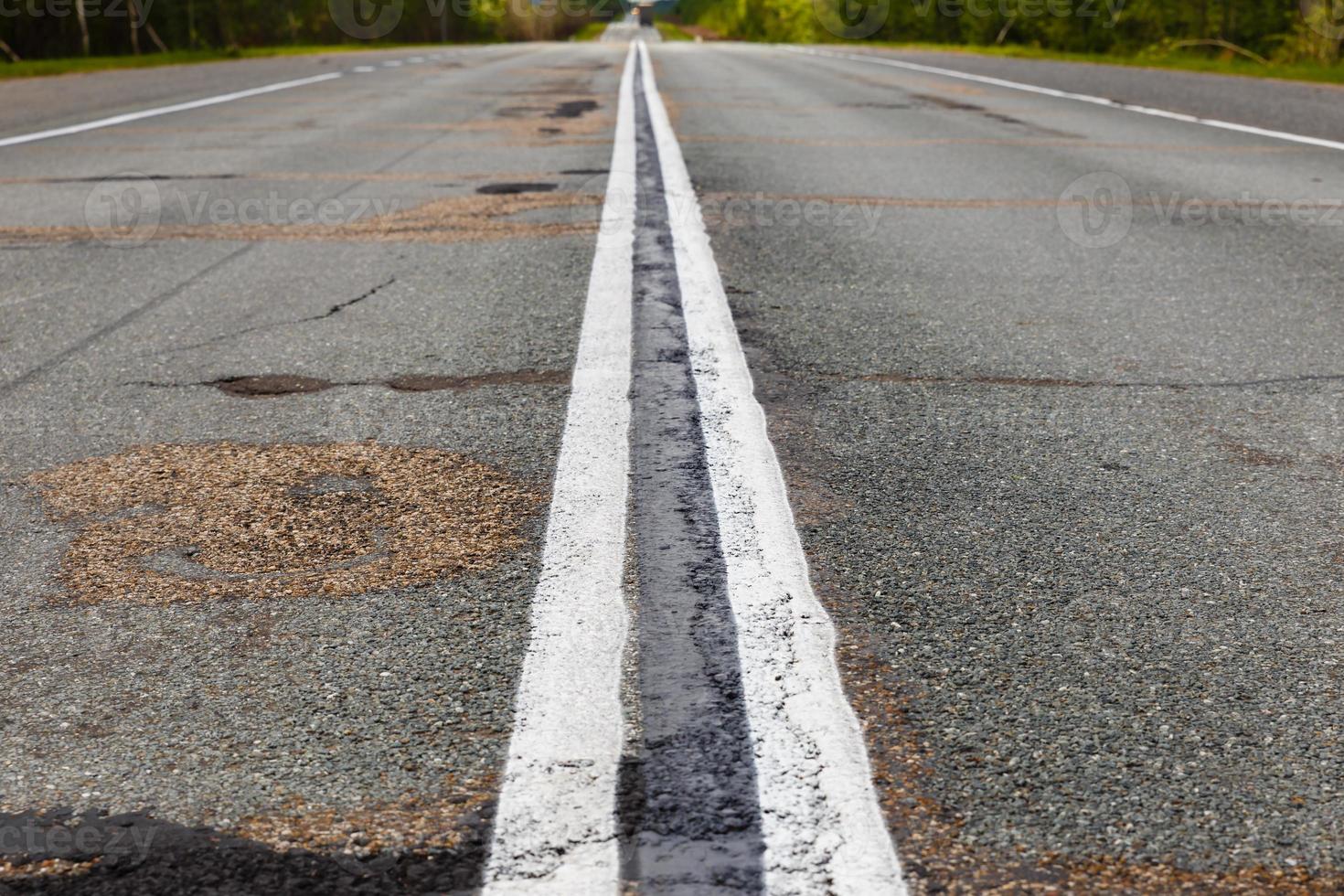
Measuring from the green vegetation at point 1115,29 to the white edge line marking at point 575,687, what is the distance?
1751 cm

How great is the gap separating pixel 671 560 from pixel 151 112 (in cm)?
1243

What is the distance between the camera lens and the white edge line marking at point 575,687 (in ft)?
5.40

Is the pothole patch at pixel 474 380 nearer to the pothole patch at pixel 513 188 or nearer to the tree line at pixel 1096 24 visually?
the pothole patch at pixel 513 188

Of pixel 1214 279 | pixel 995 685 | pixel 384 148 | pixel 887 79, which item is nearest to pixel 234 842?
pixel 995 685

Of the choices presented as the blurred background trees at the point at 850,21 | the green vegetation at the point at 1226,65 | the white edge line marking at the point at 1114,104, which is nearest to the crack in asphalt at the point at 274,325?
the white edge line marking at the point at 1114,104

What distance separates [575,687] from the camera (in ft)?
6.76

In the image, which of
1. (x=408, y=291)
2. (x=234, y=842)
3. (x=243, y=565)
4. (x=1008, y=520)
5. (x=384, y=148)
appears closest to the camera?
(x=234, y=842)

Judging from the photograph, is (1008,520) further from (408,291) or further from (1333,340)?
(408,291)

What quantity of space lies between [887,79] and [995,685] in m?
18.7

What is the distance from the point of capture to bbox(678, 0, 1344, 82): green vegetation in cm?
2189

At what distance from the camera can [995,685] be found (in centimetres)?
209

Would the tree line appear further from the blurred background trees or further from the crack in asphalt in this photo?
the crack in asphalt

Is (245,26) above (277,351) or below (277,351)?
above

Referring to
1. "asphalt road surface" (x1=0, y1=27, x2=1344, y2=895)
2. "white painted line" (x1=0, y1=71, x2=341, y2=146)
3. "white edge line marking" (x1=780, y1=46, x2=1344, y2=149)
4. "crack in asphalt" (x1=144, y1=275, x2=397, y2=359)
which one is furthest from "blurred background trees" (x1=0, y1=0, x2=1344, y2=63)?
"crack in asphalt" (x1=144, y1=275, x2=397, y2=359)
